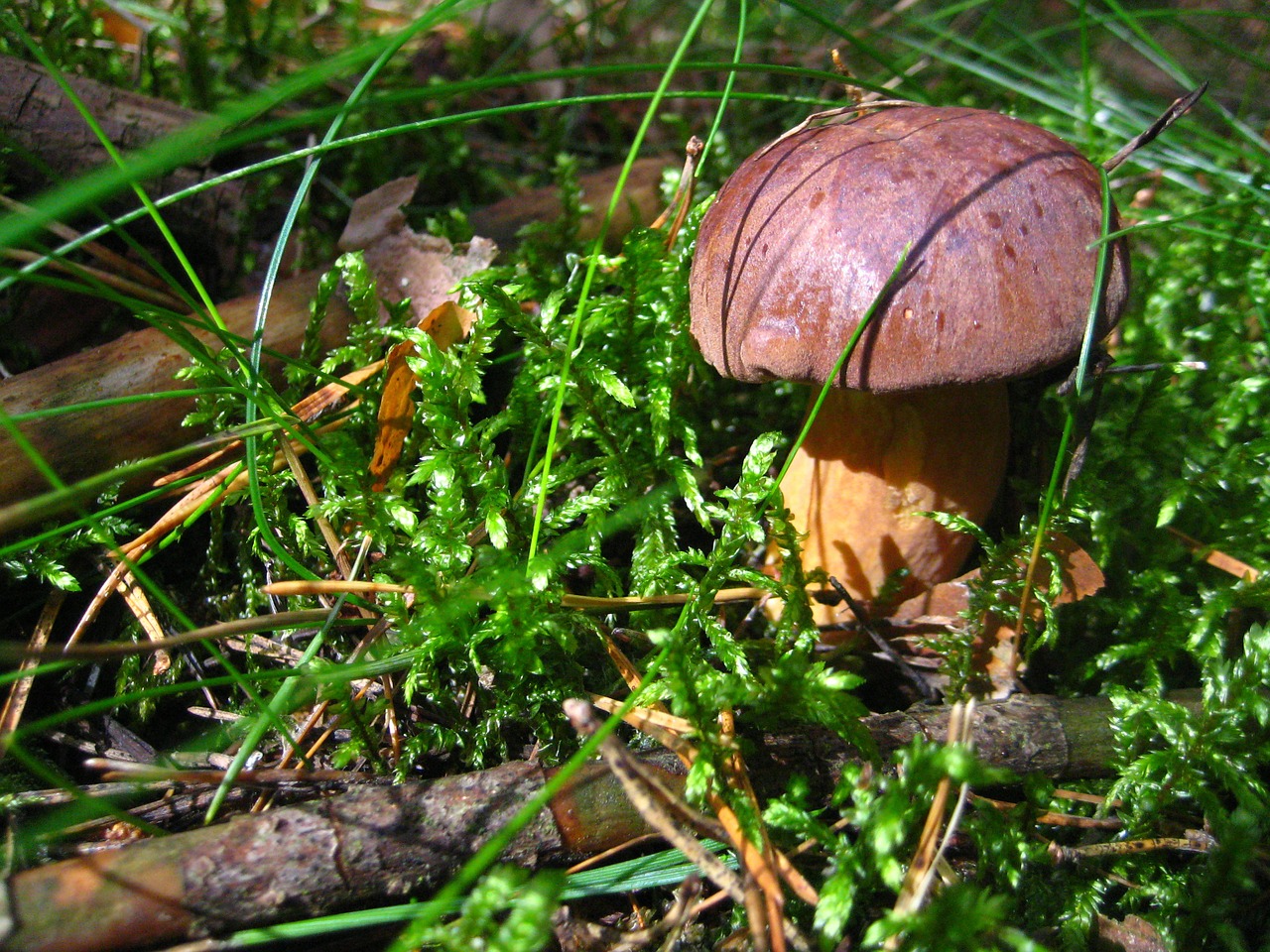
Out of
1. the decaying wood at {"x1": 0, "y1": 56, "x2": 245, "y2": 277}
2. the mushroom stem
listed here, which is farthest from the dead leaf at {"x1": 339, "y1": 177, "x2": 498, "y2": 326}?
the mushroom stem

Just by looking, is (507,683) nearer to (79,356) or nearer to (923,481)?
(923,481)

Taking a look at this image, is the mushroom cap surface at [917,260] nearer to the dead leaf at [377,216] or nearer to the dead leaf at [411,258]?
the dead leaf at [411,258]

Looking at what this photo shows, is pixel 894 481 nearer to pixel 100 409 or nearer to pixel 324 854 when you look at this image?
pixel 324 854

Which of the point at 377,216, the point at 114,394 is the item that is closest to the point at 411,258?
the point at 377,216

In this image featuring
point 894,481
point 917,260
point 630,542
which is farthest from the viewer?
point 630,542

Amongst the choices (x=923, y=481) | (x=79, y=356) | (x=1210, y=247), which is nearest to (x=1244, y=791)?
(x=923, y=481)
